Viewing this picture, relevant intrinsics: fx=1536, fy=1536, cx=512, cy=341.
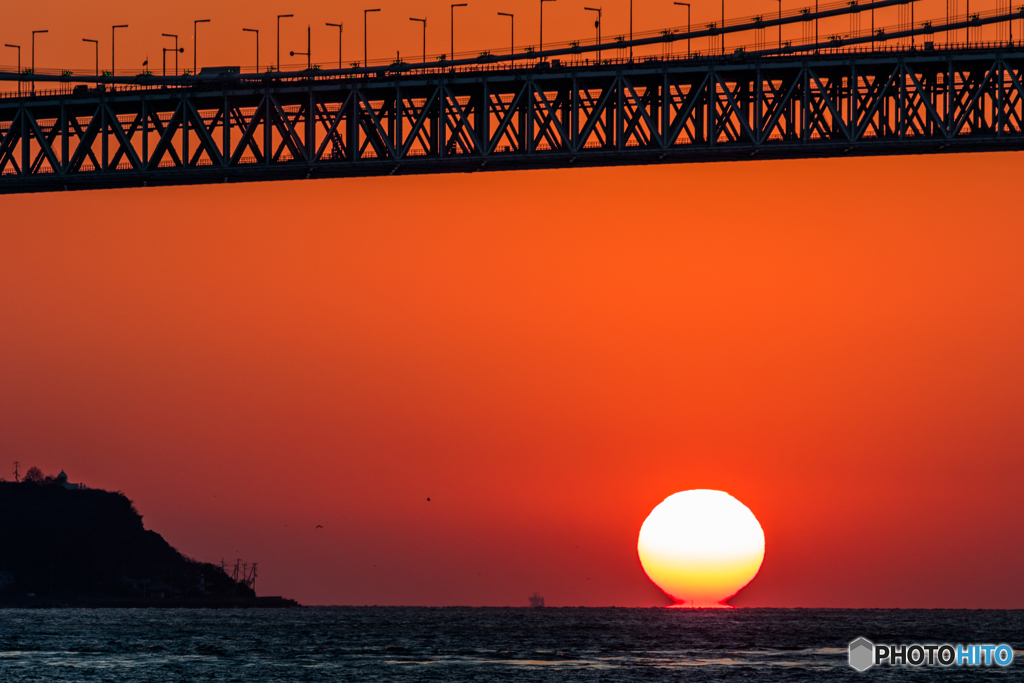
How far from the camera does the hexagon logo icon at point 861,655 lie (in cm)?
8568

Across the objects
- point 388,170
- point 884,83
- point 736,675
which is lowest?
point 736,675

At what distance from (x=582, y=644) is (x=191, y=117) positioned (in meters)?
54.3

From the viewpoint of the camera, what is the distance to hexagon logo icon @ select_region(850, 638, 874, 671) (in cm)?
8568

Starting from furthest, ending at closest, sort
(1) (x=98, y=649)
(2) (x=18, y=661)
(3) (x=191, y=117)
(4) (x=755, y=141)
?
(1) (x=98, y=649)
(2) (x=18, y=661)
(3) (x=191, y=117)
(4) (x=755, y=141)

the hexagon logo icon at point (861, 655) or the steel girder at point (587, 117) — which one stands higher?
the steel girder at point (587, 117)

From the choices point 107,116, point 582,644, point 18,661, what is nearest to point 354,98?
point 107,116

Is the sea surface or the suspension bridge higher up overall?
the suspension bridge

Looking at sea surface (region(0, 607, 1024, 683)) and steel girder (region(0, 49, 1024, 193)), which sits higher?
steel girder (region(0, 49, 1024, 193))

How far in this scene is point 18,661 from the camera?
82625mm

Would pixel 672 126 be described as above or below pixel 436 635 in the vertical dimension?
above

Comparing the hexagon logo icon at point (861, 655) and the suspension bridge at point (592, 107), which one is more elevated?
the suspension bridge at point (592, 107)

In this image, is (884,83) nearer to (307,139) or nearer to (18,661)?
(307,139)

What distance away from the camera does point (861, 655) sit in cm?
9588

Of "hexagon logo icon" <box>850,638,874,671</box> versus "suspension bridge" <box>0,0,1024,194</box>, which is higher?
"suspension bridge" <box>0,0,1024,194</box>
